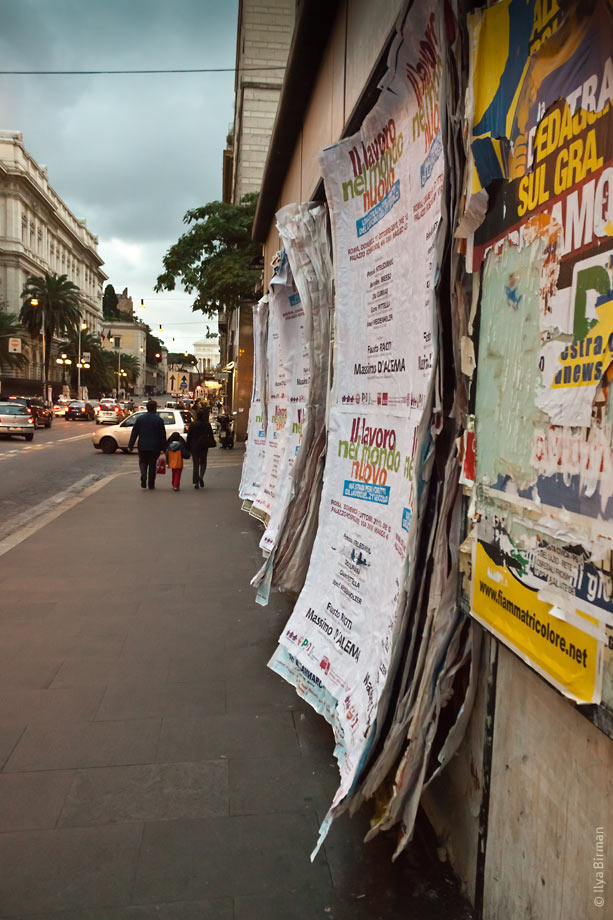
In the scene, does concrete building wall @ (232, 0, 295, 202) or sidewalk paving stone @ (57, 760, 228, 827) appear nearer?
sidewalk paving stone @ (57, 760, 228, 827)

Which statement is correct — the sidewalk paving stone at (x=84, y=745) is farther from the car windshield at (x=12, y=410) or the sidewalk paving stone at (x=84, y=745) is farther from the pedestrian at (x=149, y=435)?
the car windshield at (x=12, y=410)

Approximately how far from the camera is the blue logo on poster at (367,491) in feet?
9.25

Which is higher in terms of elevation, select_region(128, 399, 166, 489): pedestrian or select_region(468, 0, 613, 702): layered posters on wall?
select_region(468, 0, 613, 702): layered posters on wall

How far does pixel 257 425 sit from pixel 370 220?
14.8 feet

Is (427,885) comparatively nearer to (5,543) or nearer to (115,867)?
(115,867)

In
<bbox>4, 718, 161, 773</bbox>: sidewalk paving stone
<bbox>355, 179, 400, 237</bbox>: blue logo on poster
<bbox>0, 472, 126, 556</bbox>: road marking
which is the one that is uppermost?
<bbox>355, 179, 400, 237</bbox>: blue logo on poster

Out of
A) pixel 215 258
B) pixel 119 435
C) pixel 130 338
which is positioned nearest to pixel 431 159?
pixel 215 258

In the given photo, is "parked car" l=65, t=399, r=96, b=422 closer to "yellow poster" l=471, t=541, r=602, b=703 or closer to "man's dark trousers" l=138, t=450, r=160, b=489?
"man's dark trousers" l=138, t=450, r=160, b=489

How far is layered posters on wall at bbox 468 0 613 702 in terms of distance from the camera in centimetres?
150

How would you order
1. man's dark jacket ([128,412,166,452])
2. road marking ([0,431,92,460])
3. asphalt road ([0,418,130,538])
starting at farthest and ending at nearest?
road marking ([0,431,92,460]) < man's dark jacket ([128,412,166,452]) < asphalt road ([0,418,130,538])

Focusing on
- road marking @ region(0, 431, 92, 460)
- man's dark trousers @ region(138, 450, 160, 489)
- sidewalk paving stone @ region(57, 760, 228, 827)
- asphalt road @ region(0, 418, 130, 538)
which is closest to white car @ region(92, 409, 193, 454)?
asphalt road @ region(0, 418, 130, 538)

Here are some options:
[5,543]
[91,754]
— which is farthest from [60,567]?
[91,754]

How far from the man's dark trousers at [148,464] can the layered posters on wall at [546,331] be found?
1209 centimetres

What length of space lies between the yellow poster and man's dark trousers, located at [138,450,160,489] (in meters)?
12.1
